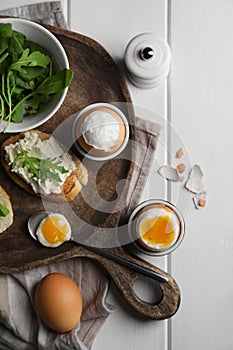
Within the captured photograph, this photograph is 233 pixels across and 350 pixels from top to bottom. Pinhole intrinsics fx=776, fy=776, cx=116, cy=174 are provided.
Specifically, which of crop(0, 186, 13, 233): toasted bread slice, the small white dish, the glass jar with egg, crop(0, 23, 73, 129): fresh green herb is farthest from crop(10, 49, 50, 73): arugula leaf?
the glass jar with egg

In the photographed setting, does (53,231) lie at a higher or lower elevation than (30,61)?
lower

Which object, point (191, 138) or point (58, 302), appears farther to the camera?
point (191, 138)

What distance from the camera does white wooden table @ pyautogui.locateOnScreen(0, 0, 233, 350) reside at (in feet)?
5.03

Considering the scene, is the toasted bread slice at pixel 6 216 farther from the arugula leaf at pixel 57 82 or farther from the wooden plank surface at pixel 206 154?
the wooden plank surface at pixel 206 154

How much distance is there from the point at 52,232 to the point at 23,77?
12.0 inches

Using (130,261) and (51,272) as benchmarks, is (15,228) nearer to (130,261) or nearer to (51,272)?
(51,272)

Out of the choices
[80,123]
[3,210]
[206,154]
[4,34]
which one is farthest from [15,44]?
[206,154]

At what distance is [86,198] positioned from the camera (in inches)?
60.0

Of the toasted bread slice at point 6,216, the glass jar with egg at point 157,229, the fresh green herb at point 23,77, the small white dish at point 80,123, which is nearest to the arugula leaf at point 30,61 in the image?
the fresh green herb at point 23,77

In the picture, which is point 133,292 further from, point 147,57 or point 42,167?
point 147,57

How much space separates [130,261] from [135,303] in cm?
8

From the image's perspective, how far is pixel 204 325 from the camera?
154 cm

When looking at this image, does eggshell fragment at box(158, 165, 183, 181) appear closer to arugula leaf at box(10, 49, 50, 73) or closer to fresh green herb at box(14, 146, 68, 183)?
fresh green herb at box(14, 146, 68, 183)

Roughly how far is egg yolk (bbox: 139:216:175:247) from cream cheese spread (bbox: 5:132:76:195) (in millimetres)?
180
